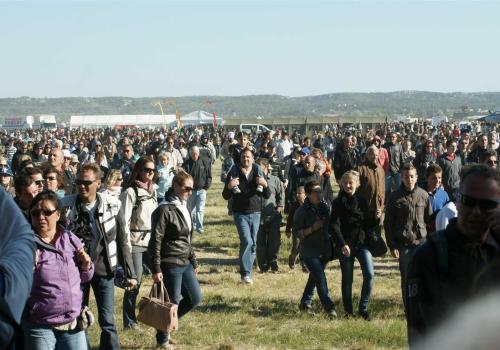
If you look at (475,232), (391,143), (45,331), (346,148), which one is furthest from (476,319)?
(391,143)

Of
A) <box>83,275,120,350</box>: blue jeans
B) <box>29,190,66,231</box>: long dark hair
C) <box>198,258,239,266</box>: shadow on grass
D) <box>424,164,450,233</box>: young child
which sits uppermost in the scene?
<box>29,190,66,231</box>: long dark hair

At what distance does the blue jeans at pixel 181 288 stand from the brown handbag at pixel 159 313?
0.26m

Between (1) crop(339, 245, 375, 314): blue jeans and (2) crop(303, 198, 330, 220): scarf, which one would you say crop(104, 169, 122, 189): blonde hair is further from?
(1) crop(339, 245, 375, 314): blue jeans

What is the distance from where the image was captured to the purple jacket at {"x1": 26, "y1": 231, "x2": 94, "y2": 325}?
5160 millimetres

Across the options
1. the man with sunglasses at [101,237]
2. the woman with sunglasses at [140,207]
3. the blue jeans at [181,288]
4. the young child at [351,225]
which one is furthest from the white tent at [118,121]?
the man with sunglasses at [101,237]

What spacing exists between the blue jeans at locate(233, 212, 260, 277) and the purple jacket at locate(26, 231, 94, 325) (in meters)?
5.29

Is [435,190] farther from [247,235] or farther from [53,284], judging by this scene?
[53,284]

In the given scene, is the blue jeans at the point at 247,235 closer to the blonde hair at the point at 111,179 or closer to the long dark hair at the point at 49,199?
the blonde hair at the point at 111,179

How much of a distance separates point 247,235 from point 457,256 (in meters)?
7.52

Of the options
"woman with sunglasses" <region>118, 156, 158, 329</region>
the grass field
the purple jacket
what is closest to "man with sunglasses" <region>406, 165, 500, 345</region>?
the purple jacket

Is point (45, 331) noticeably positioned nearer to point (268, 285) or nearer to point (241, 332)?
point (241, 332)

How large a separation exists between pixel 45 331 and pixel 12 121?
131301mm

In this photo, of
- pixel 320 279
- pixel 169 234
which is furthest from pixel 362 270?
pixel 169 234

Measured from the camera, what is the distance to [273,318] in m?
9.06
